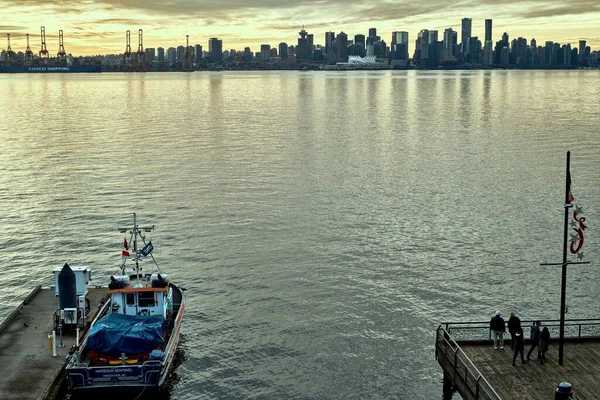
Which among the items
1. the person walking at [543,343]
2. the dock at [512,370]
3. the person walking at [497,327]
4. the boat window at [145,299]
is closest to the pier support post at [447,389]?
the dock at [512,370]

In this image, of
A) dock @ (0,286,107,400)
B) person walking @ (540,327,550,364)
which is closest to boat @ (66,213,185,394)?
dock @ (0,286,107,400)

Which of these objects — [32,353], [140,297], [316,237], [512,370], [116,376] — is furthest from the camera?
[316,237]

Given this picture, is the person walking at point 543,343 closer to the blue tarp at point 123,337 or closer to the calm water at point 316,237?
the calm water at point 316,237

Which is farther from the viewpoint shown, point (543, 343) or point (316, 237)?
point (316, 237)

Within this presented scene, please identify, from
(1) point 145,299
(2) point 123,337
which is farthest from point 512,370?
(1) point 145,299

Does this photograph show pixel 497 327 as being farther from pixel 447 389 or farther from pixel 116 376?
pixel 116 376

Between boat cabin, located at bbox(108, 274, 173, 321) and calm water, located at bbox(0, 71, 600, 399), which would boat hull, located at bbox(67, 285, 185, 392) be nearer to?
calm water, located at bbox(0, 71, 600, 399)

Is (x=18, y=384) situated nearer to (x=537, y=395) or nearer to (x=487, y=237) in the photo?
(x=537, y=395)
